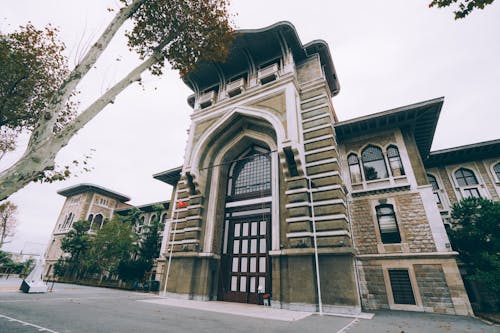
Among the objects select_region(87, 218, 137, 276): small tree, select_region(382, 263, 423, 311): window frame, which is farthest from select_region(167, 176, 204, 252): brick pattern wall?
select_region(87, 218, 137, 276): small tree

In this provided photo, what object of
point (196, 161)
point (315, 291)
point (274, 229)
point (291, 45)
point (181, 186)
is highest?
point (291, 45)

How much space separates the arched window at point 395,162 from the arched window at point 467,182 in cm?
673

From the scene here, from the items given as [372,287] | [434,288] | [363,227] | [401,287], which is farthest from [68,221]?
[434,288]

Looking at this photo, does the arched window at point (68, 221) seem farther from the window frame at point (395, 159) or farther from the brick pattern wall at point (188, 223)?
the window frame at point (395, 159)

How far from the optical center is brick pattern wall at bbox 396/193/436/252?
12306 millimetres

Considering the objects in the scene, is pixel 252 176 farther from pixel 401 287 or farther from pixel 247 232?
pixel 401 287

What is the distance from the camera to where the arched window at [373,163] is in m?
15.0

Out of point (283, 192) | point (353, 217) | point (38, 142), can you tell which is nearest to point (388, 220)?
point (353, 217)

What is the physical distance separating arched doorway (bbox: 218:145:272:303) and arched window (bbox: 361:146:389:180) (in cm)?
661

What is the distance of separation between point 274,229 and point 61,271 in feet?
116

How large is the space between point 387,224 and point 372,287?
3.68 m

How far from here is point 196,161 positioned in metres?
17.4

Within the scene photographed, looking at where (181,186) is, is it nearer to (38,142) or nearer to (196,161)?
(196,161)

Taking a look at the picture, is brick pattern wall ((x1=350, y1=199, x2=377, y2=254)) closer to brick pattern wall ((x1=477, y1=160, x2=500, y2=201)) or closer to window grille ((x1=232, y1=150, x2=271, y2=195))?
window grille ((x1=232, y1=150, x2=271, y2=195))
